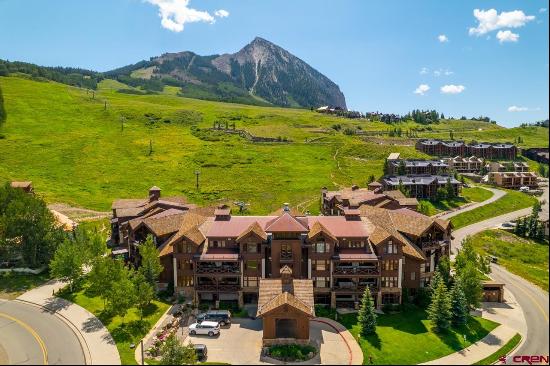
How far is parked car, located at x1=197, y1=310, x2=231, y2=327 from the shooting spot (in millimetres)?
56250

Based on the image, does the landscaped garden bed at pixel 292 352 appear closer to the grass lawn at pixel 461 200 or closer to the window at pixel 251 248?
the window at pixel 251 248

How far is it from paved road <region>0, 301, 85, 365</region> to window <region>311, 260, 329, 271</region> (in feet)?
107

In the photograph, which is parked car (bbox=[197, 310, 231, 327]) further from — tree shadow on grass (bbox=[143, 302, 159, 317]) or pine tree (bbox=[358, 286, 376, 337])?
pine tree (bbox=[358, 286, 376, 337])

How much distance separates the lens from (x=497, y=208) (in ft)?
426

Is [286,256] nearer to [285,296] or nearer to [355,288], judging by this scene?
[285,296]

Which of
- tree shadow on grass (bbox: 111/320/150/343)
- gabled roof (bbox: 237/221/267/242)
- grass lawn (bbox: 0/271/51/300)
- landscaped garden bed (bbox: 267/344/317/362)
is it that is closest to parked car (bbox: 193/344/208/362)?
landscaped garden bed (bbox: 267/344/317/362)

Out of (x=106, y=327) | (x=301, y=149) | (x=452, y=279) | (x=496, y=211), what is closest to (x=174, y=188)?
(x=301, y=149)

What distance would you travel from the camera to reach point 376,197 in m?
89.6

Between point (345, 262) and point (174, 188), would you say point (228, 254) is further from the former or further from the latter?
point (174, 188)

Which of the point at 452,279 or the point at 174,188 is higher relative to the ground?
the point at 174,188

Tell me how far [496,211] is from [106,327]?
4618 inches

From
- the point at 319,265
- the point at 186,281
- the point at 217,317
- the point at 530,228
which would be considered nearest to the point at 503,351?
the point at 319,265

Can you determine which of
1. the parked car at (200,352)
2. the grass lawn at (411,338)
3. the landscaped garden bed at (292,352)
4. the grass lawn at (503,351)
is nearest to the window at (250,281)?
the landscaped garden bed at (292,352)

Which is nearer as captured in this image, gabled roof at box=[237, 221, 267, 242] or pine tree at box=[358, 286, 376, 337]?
pine tree at box=[358, 286, 376, 337]
